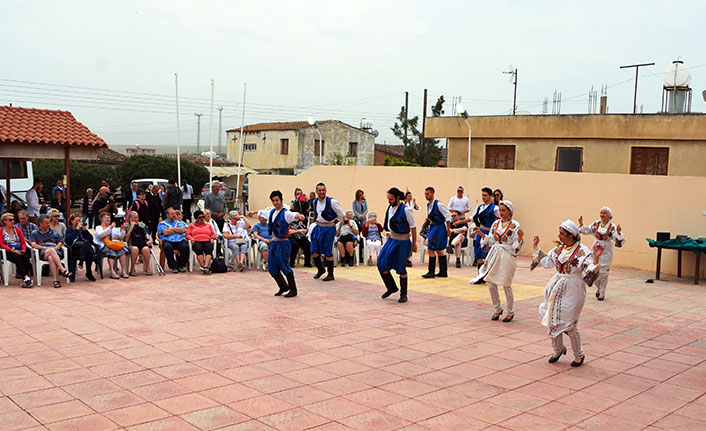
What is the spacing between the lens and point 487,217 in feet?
38.5

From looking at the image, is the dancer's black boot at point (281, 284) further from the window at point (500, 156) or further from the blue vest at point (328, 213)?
the window at point (500, 156)

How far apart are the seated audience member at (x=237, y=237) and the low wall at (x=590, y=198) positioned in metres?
6.36

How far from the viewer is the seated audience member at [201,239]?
1207cm

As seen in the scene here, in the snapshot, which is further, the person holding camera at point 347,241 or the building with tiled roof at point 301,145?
the building with tiled roof at point 301,145

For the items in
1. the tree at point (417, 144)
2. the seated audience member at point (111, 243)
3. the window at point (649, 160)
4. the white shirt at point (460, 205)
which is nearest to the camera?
the seated audience member at point (111, 243)

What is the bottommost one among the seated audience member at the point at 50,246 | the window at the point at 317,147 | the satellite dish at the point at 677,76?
the seated audience member at the point at 50,246

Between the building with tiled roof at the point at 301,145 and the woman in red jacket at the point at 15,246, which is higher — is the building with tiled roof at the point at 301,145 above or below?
above

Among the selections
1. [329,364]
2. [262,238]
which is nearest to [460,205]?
[262,238]

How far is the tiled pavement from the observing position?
5.04m

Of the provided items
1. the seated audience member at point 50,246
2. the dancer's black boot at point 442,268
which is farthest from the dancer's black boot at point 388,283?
the seated audience member at point 50,246

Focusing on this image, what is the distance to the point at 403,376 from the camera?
6.10 meters

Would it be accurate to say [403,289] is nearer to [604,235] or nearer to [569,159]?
[604,235]

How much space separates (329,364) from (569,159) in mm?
16794

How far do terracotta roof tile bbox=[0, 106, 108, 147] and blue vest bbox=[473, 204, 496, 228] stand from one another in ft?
25.8
